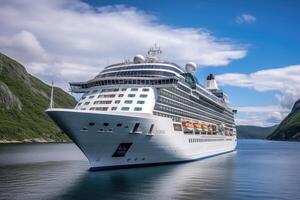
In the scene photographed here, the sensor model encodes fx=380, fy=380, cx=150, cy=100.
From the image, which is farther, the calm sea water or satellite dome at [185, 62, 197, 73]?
satellite dome at [185, 62, 197, 73]

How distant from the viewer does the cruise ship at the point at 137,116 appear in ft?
169

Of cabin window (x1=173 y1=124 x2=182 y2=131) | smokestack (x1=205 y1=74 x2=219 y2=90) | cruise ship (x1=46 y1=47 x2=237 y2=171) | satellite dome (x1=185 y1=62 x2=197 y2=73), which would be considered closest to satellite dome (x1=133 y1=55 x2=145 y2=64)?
cruise ship (x1=46 y1=47 x2=237 y2=171)

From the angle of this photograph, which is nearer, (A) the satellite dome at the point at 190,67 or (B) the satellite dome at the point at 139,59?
(B) the satellite dome at the point at 139,59

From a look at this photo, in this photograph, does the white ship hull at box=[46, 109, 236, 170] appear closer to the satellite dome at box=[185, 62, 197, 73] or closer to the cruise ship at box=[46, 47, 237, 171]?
the cruise ship at box=[46, 47, 237, 171]

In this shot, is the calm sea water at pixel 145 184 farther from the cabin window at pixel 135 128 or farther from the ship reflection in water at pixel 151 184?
the cabin window at pixel 135 128

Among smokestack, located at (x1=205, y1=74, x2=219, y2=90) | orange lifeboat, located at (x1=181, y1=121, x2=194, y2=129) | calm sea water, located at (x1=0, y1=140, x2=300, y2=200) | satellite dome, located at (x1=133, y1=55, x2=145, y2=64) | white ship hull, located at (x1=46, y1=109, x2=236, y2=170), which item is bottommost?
calm sea water, located at (x1=0, y1=140, x2=300, y2=200)

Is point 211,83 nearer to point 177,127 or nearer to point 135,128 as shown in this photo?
point 177,127

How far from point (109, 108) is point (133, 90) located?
5.29 metres

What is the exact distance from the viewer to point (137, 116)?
177ft

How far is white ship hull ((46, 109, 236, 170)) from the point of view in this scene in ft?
167

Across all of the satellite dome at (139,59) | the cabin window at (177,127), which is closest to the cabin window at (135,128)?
the cabin window at (177,127)

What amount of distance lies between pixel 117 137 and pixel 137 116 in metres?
4.23

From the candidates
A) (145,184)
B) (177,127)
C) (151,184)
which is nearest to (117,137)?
(145,184)

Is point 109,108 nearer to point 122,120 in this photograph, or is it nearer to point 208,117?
point 122,120
